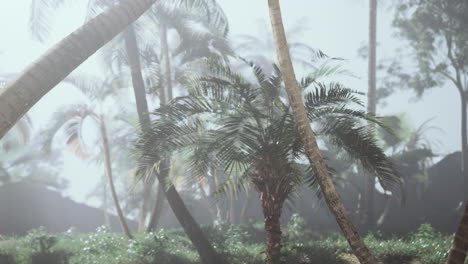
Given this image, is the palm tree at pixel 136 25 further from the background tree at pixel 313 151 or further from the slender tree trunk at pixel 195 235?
the background tree at pixel 313 151

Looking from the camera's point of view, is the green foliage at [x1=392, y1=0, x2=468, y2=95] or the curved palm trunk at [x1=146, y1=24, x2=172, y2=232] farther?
the green foliage at [x1=392, y1=0, x2=468, y2=95]

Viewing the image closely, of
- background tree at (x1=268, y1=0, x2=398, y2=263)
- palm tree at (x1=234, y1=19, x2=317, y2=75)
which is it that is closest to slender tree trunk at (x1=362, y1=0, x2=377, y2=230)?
palm tree at (x1=234, y1=19, x2=317, y2=75)

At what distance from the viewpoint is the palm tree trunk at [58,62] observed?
18.1 feet

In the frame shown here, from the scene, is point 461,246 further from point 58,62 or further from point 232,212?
point 232,212

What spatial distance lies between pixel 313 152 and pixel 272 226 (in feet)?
6.72

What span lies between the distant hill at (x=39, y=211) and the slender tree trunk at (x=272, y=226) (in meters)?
13.7

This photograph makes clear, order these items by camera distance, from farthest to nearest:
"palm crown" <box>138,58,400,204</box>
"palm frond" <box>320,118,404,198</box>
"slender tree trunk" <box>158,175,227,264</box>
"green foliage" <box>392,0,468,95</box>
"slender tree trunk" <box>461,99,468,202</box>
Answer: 1. "slender tree trunk" <box>461,99,468,202</box>
2. "green foliage" <box>392,0,468,95</box>
3. "slender tree trunk" <box>158,175,227,264</box>
4. "palm crown" <box>138,58,400,204</box>
5. "palm frond" <box>320,118,404,198</box>

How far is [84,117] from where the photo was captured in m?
14.1

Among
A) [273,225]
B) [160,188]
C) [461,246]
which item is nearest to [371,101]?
[160,188]

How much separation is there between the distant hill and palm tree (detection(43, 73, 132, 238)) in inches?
253

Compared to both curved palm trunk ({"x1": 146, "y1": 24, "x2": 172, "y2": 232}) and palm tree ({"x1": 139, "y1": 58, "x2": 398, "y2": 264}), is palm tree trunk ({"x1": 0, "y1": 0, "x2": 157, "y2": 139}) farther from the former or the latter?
curved palm trunk ({"x1": 146, "y1": 24, "x2": 172, "y2": 232})

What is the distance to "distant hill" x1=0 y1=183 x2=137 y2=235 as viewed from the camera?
64.2 feet

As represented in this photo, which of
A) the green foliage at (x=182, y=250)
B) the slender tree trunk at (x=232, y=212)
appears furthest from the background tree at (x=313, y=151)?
the slender tree trunk at (x=232, y=212)

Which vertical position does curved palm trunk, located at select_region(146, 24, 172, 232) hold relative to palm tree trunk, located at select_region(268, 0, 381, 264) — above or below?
above
